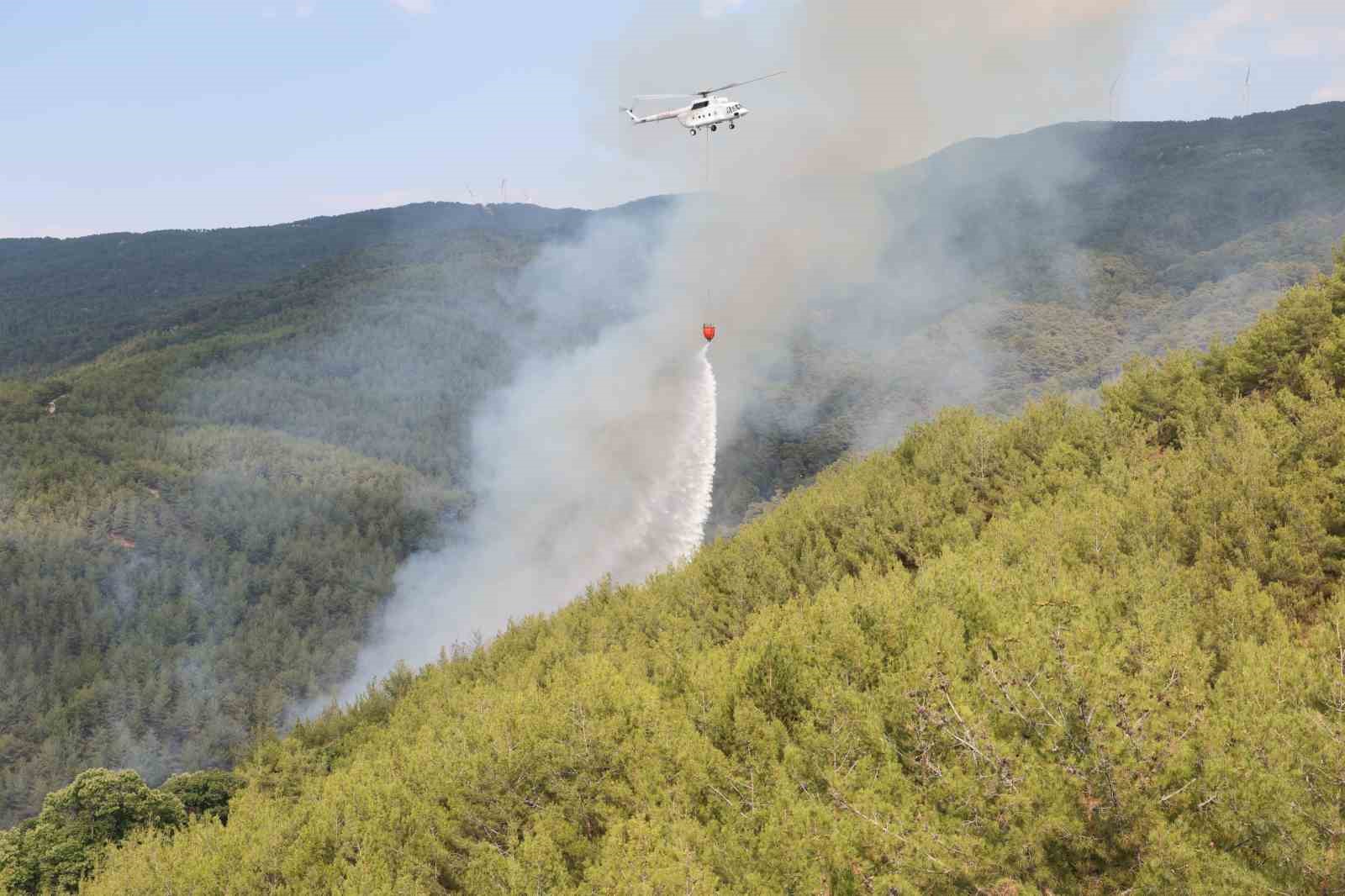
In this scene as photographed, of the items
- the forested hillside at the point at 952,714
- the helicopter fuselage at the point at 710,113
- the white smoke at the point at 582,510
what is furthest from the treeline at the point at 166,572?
the helicopter fuselage at the point at 710,113

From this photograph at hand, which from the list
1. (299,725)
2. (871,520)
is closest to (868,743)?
(871,520)

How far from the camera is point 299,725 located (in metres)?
70.2

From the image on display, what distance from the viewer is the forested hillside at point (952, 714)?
17750 mm

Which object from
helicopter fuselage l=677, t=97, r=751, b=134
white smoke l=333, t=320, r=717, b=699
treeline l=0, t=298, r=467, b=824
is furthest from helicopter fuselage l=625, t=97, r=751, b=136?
treeline l=0, t=298, r=467, b=824

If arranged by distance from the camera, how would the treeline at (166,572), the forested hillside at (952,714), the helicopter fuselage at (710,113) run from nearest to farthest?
the forested hillside at (952,714), the helicopter fuselage at (710,113), the treeline at (166,572)

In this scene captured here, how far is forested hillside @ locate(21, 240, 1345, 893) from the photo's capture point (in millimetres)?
17750

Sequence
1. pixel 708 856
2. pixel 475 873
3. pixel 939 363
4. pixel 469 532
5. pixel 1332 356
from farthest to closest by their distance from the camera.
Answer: pixel 939 363 → pixel 469 532 → pixel 1332 356 → pixel 475 873 → pixel 708 856

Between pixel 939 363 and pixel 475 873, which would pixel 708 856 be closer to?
pixel 475 873

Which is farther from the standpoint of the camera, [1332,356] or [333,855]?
[1332,356]

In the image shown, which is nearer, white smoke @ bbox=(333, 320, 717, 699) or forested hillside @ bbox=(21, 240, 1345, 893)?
forested hillside @ bbox=(21, 240, 1345, 893)

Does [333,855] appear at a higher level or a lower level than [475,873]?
lower

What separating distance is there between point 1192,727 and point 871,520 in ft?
115

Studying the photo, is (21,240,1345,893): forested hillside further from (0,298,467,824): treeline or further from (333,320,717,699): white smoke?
(0,298,467,824): treeline

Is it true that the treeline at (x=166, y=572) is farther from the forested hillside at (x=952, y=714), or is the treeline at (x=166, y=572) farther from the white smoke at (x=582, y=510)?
the forested hillside at (x=952, y=714)
